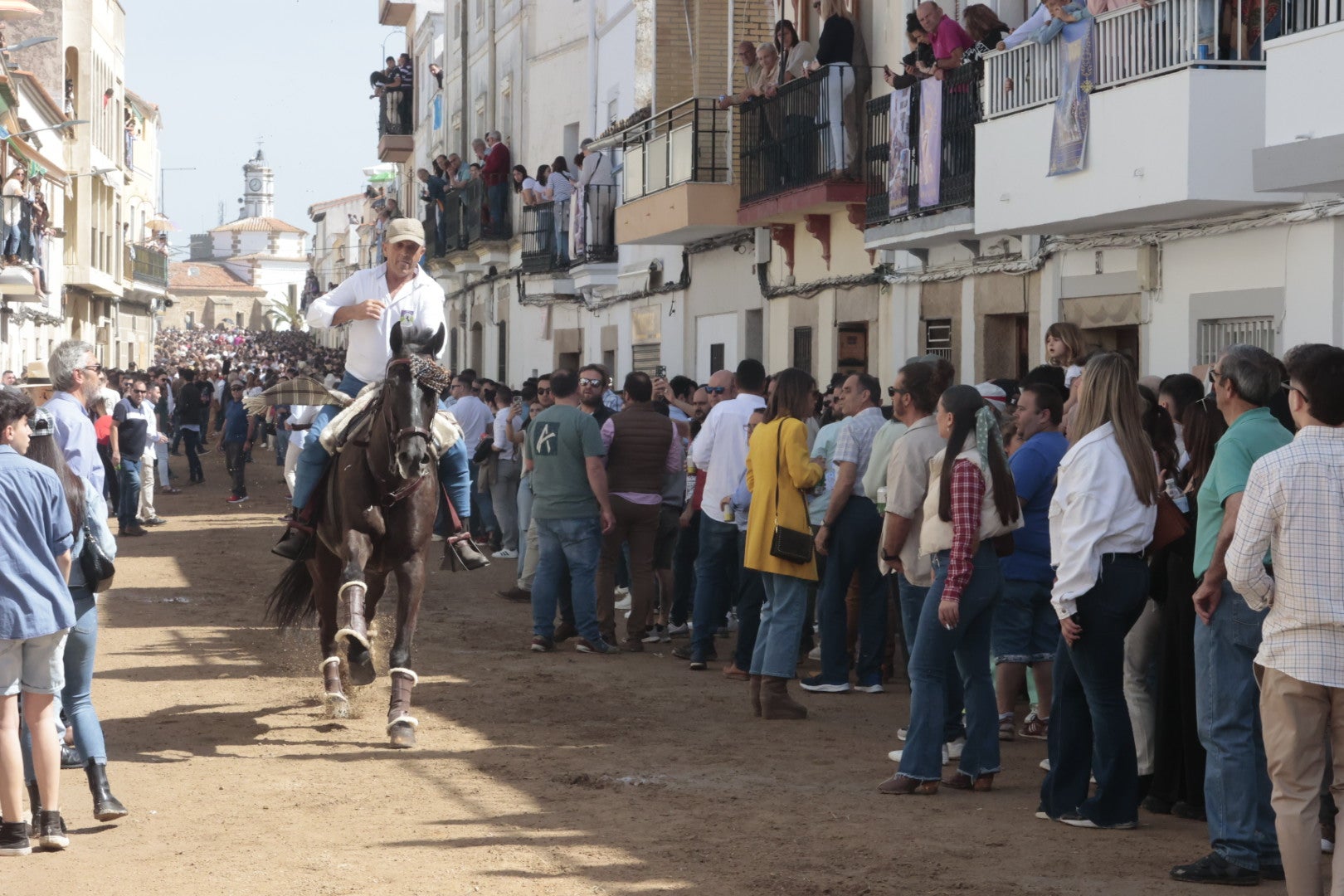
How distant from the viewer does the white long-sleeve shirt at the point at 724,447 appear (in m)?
11.3

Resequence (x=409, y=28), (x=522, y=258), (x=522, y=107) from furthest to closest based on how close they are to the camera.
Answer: (x=409, y=28), (x=522, y=107), (x=522, y=258)

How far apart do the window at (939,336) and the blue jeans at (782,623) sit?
7.40 m

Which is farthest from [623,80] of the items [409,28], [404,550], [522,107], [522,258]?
[409,28]

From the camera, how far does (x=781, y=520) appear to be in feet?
31.1

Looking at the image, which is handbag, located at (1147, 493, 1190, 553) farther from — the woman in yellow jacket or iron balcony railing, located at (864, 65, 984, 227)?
iron balcony railing, located at (864, 65, 984, 227)

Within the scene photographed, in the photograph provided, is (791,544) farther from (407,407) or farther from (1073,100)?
(1073,100)

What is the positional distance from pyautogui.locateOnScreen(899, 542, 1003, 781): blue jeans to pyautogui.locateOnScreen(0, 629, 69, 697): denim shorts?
11.4ft

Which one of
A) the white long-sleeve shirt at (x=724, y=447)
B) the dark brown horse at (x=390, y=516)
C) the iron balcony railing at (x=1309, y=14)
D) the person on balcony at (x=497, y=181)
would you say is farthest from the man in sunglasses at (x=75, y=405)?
the person on balcony at (x=497, y=181)

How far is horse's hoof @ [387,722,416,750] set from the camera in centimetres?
897

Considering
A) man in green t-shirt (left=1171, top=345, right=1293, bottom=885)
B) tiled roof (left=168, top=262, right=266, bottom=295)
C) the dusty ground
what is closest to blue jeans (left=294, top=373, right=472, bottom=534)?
the dusty ground

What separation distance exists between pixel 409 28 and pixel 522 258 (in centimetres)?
2526

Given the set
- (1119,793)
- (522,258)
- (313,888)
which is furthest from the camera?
(522,258)

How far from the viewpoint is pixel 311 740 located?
364 inches

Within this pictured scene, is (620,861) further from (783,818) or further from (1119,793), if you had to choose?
(1119,793)
